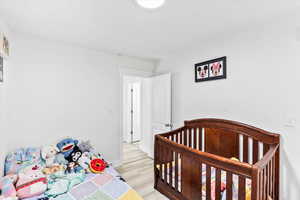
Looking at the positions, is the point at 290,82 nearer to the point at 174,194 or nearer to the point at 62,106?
the point at 174,194

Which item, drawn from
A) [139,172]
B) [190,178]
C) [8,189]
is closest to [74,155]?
[8,189]

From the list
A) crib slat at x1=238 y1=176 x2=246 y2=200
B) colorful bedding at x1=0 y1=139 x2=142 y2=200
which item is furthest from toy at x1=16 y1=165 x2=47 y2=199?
crib slat at x1=238 y1=176 x2=246 y2=200

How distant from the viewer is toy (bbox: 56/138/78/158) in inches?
86.0

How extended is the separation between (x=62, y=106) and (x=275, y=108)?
3063 mm

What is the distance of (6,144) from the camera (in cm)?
199

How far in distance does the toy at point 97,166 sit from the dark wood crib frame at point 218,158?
739 mm

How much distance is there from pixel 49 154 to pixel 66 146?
0.23 metres

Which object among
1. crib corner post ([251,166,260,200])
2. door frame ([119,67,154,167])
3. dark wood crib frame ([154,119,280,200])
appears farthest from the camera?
door frame ([119,67,154,167])

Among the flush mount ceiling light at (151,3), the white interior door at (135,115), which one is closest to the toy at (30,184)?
the flush mount ceiling light at (151,3)

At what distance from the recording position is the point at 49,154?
208 cm

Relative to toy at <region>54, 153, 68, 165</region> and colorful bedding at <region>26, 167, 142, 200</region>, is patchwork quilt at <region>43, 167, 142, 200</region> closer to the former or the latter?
colorful bedding at <region>26, 167, 142, 200</region>

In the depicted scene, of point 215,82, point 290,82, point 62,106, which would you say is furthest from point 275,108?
point 62,106

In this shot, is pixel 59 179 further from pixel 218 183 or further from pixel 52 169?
pixel 218 183

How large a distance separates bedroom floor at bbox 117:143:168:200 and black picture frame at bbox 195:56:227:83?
195 centimetres
